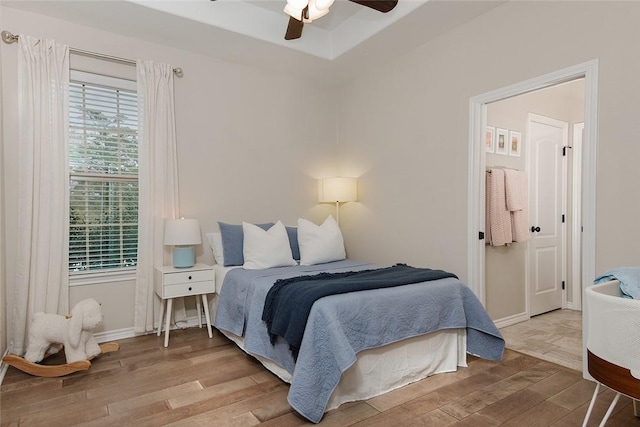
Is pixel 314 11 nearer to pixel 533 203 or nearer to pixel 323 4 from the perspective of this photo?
pixel 323 4

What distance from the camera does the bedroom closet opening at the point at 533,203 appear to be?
370 cm

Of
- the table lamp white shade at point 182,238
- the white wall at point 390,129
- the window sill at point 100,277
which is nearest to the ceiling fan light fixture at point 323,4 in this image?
the white wall at point 390,129

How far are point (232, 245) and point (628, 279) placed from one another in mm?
2935

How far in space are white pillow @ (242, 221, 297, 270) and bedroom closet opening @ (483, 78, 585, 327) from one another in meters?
1.90

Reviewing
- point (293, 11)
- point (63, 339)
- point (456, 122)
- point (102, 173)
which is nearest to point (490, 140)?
point (456, 122)

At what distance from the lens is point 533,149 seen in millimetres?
4113

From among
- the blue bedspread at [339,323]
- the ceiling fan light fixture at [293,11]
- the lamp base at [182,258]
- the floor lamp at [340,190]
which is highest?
the ceiling fan light fixture at [293,11]

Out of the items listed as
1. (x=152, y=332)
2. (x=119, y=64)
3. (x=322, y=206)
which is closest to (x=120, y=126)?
(x=119, y=64)

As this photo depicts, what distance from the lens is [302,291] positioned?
241 centimetres

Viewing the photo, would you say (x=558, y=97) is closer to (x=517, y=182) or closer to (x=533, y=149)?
(x=533, y=149)

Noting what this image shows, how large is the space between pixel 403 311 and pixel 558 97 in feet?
11.4

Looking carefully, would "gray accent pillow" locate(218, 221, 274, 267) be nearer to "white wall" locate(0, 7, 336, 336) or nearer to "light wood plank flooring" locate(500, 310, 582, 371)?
"white wall" locate(0, 7, 336, 336)

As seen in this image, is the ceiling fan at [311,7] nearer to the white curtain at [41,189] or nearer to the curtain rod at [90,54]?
the curtain rod at [90,54]

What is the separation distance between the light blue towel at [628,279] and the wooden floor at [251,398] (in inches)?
30.8
